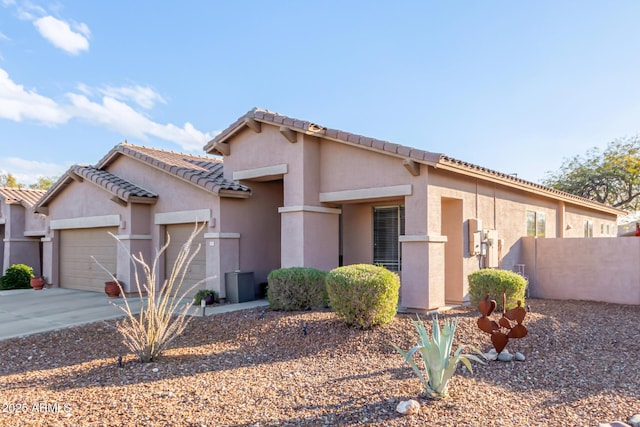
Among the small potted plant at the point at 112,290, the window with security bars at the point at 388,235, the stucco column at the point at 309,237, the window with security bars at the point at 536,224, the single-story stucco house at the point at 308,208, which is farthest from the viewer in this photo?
the window with security bars at the point at 536,224

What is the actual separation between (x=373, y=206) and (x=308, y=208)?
2.46 m

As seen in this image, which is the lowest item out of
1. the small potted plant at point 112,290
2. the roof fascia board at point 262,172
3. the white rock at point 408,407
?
the small potted plant at point 112,290

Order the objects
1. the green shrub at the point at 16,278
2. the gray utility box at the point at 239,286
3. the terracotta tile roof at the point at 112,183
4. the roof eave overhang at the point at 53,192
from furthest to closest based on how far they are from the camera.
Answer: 1. the green shrub at the point at 16,278
2. the roof eave overhang at the point at 53,192
3. the terracotta tile roof at the point at 112,183
4. the gray utility box at the point at 239,286

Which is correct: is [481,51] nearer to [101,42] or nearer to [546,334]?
[546,334]

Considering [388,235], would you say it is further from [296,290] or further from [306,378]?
[306,378]

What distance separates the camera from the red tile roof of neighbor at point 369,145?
9895 millimetres

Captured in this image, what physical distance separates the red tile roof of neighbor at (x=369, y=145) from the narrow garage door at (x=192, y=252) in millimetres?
2618

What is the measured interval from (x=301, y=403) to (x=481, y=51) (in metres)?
12.6

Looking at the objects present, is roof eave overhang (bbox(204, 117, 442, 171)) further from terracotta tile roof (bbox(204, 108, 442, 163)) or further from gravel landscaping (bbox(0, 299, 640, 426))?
gravel landscaping (bbox(0, 299, 640, 426))

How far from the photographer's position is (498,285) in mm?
9758

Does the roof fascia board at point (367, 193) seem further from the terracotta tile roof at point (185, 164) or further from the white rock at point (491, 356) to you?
the white rock at point (491, 356)

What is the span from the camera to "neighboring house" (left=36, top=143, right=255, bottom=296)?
41.7ft

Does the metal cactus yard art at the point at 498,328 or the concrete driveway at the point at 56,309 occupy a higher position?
the metal cactus yard art at the point at 498,328

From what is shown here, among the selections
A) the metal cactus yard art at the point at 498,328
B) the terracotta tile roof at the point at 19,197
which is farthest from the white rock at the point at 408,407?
the terracotta tile roof at the point at 19,197
